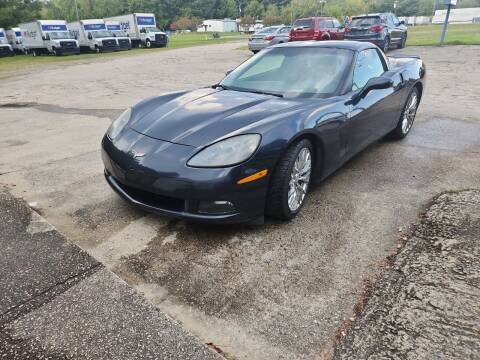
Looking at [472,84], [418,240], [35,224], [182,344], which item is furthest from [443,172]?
[472,84]

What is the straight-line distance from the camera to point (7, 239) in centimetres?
294

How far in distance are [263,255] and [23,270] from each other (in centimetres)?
161

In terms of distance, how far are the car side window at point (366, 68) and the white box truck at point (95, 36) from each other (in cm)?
A: 2831

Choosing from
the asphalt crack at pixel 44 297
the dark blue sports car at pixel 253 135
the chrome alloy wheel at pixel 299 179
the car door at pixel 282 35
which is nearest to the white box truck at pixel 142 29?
the car door at pixel 282 35

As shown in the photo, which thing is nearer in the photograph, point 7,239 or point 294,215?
point 7,239

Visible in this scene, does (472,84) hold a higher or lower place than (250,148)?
lower

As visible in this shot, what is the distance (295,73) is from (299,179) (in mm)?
1273

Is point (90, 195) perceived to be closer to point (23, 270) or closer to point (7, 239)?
point (7, 239)

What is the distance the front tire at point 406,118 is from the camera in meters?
5.19

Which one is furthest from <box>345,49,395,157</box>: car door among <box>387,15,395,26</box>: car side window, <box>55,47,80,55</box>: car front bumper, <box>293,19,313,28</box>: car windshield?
<box>55,47,80,55</box>: car front bumper

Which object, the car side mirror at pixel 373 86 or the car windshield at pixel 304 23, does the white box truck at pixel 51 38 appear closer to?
the car windshield at pixel 304 23

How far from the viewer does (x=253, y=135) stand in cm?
281

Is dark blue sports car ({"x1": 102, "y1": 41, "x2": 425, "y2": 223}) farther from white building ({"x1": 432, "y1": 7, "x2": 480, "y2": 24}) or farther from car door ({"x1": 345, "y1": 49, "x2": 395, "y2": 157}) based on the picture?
white building ({"x1": 432, "y1": 7, "x2": 480, "y2": 24})

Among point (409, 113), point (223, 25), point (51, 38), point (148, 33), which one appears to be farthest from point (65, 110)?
point (223, 25)
